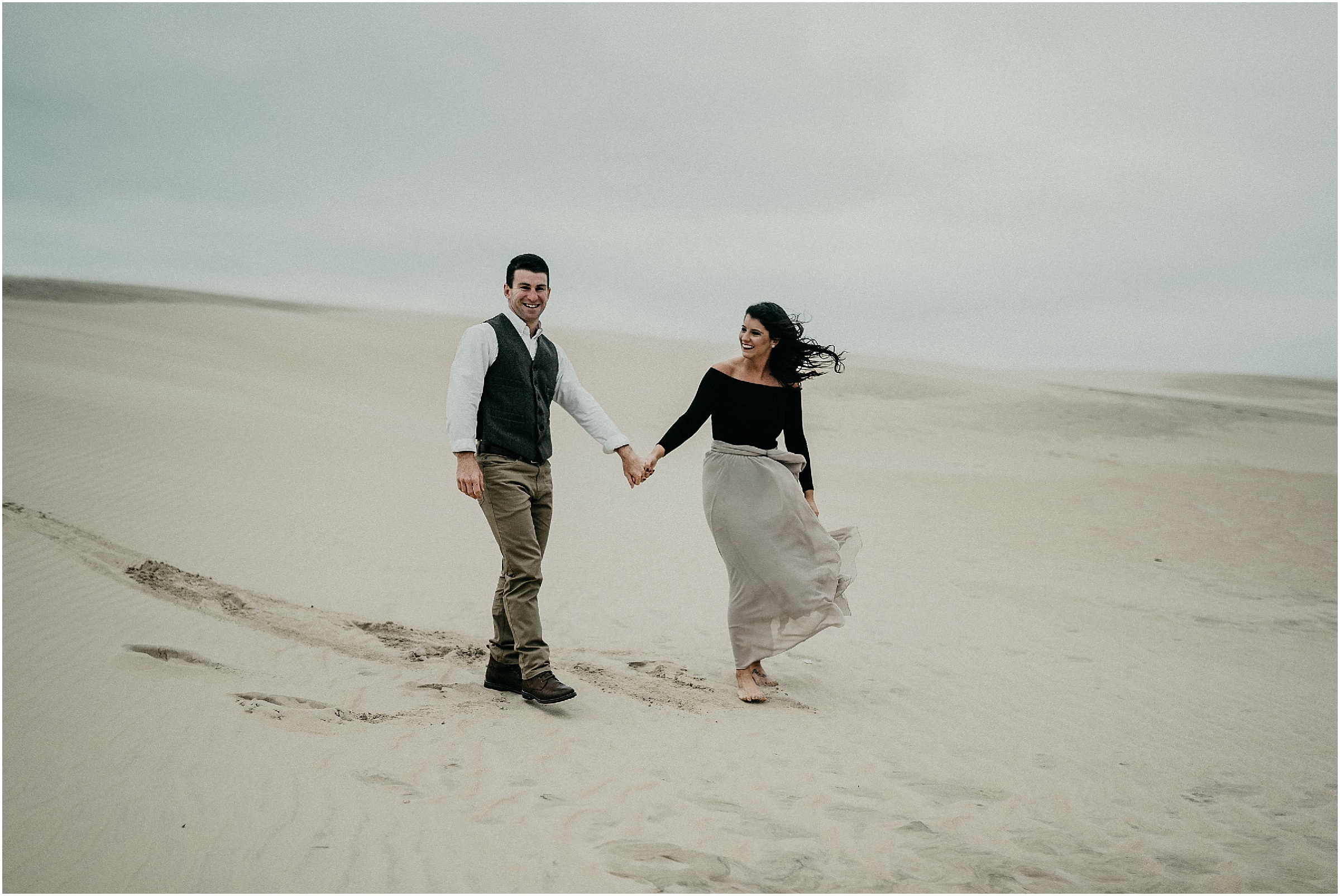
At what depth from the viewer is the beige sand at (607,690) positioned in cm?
335

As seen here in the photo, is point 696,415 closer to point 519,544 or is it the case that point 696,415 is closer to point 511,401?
point 511,401

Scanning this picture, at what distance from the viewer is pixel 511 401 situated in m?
4.67

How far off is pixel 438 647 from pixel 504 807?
255cm

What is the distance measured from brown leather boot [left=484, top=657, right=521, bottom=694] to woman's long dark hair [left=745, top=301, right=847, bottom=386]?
236cm

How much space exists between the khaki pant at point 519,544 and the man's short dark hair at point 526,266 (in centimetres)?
103

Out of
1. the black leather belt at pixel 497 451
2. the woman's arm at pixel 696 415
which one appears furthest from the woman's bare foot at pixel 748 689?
the black leather belt at pixel 497 451

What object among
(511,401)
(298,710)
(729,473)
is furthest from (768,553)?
(298,710)

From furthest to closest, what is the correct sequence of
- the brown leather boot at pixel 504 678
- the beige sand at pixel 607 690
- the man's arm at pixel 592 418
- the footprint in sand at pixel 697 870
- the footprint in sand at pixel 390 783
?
the man's arm at pixel 592 418 < the brown leather boot at pixel 504 678 < the footprint in sand at pixel 390 783 < the beige sand at pixel 607 690 < the footprint in sand at pixel 697 870

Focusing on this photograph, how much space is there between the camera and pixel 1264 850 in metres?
3.76

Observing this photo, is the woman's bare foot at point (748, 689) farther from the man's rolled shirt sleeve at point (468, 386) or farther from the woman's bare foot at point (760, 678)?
the man's rolled shirt sleeve at point (468, 386)

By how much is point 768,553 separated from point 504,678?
5.65 ft

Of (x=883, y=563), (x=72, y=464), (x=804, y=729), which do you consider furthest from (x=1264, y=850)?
(x=72, y=464)

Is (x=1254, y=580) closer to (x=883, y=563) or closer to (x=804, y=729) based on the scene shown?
(x=883, y=563)

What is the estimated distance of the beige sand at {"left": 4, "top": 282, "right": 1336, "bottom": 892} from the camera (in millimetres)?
3346
